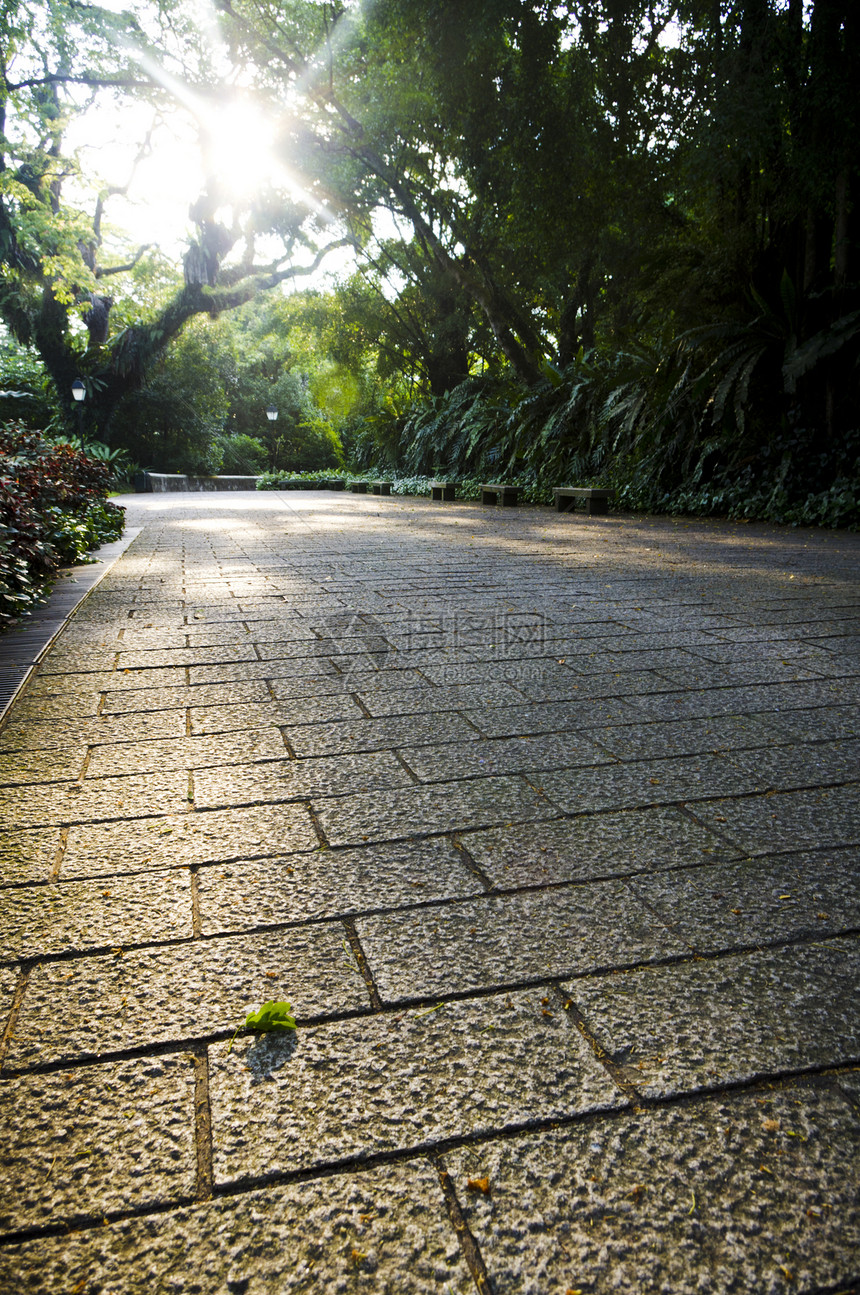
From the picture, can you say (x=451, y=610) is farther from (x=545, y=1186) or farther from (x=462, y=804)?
(x=545, y=1186)

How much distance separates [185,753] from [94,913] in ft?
3.11

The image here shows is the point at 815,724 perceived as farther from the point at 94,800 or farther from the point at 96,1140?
the point at 96,1140

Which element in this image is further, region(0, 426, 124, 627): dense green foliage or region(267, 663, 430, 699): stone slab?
region(0, 426, 124, 627): dense green foliage

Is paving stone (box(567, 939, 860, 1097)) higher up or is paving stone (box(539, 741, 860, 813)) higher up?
paving stone (box(539, 741, 860, 813))

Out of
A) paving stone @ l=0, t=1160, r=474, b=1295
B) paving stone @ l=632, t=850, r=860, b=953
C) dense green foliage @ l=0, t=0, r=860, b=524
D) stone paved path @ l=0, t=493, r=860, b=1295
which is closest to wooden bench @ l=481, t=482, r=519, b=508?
dense green foliage @ l=0, t=0, r=860, b=524

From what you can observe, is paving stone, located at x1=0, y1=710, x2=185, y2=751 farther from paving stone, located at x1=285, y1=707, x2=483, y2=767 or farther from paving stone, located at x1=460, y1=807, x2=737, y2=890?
paving stone, located at x1=460, y1=807, x2=737, y2=890

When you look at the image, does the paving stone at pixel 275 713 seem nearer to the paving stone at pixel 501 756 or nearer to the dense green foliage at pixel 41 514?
the paving stone at pixel 501 756

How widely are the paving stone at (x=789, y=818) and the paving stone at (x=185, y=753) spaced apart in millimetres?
1373

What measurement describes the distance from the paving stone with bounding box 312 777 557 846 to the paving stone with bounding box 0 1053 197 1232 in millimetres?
834

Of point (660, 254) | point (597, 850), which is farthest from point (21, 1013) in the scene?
point (660, 254)

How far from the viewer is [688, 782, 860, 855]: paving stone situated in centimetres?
207

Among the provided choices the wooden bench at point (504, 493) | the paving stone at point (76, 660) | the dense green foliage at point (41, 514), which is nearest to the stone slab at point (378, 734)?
the paving stone at point (76, 660)

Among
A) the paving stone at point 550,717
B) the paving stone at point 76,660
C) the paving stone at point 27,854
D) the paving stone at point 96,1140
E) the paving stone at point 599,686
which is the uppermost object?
the paving stone at point 599,686

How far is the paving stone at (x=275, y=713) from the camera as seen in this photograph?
2982mm
